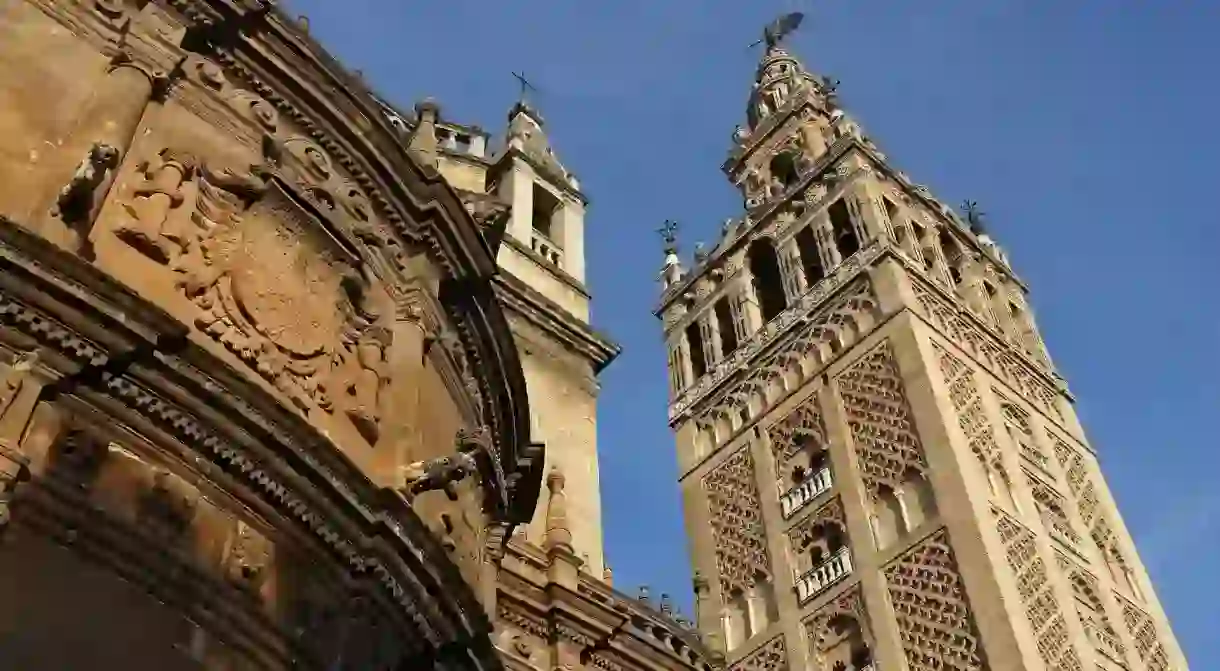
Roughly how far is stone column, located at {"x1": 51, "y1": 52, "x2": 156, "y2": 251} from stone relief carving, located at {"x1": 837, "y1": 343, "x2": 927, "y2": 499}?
1574 cm

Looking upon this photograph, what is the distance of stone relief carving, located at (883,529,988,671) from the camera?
1906cm

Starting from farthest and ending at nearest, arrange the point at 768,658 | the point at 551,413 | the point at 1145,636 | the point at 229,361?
the point at 1145,636 → the point at 768,658 → the point at 551,413 → the point at 229,361

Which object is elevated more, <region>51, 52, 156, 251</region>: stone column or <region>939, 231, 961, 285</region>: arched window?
<region>939, 231, 961, 285</region>: arched window

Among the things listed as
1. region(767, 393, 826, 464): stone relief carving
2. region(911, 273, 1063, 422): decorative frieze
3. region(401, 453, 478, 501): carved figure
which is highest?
region(911, 273, 1063, 422): decorative frieze

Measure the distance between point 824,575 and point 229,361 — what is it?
1600 centimetres

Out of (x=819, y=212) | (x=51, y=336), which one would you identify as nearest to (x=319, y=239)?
(x=51, y=336)

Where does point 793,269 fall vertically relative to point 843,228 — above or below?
below

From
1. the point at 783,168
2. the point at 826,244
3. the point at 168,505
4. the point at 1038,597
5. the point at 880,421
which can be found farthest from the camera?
the point at 783,168

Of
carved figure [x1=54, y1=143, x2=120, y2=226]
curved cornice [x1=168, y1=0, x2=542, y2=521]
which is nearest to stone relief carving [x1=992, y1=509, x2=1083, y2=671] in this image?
curved cornice [x1=168, y1=0, x2=542, y2=521]

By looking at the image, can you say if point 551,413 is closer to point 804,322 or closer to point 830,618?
point 830,618

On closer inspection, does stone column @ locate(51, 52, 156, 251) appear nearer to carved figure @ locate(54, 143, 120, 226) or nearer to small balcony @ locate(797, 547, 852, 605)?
carved figure @ locate(54, 143, 120, 226)

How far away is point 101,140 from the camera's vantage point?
777 cm

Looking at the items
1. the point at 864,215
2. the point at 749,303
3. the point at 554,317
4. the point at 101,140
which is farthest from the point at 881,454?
the point at 101,140

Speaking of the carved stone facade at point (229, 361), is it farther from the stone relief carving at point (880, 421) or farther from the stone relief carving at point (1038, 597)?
the stone relief carving at point (880, 421)
